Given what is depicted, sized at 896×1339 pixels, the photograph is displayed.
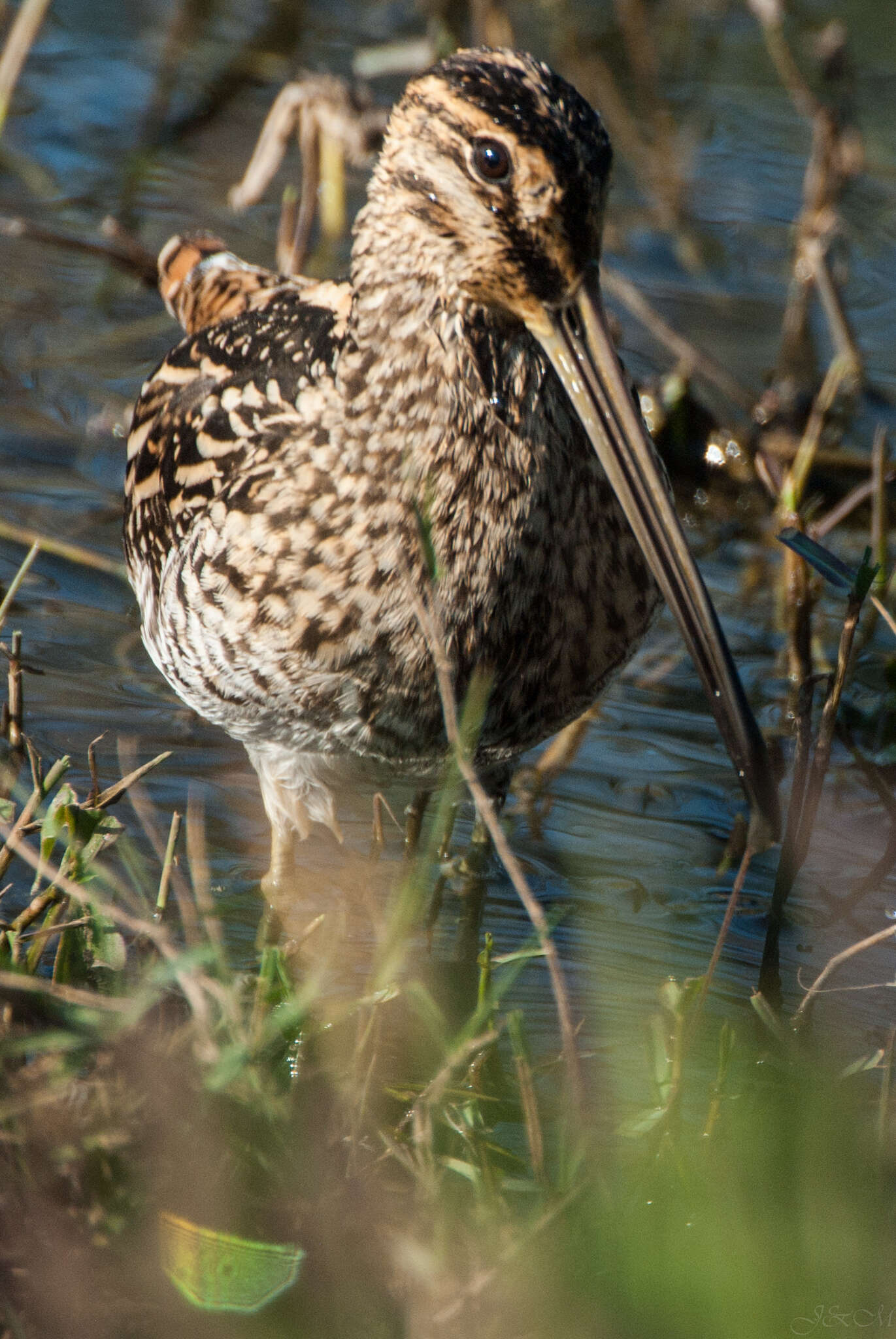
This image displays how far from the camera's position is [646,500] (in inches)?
118

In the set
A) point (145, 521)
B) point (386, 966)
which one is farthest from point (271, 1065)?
point (145, 521)

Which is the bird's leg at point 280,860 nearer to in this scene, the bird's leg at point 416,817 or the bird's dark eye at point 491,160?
the bird's leg at point 416,817

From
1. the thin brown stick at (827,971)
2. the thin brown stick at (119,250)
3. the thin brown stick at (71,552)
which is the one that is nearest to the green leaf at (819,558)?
the thin brown stick at (827,971)

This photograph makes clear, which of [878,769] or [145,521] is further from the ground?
[145,521]

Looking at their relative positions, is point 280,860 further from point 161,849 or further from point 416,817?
point 161,849

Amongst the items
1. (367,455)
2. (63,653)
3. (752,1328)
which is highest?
(367,455)

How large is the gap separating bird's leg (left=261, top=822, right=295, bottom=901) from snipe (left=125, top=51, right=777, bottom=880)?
359 mm

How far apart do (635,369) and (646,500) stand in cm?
291

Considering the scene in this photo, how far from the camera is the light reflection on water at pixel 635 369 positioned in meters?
3.77

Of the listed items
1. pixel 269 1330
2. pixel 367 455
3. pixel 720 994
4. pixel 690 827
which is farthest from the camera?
pixel 690 827

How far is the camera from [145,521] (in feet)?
12.1

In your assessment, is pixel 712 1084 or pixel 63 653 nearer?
pixel 712 1084

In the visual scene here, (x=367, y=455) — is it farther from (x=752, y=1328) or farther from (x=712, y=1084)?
(x=752, y=1328)

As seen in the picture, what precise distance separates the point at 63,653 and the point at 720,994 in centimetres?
185
